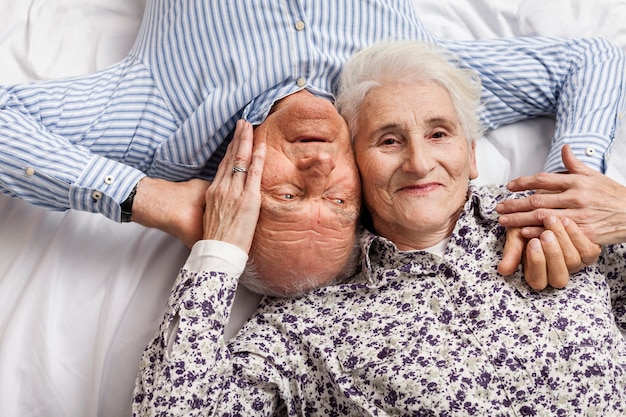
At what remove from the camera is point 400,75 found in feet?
5.91

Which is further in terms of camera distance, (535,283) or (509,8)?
(509,8)

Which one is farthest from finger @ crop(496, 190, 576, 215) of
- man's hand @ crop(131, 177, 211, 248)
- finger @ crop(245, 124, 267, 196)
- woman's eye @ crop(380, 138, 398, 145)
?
man's hand @ crop(131, 177, 211, 248)

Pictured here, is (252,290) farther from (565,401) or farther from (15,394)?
(565,401)

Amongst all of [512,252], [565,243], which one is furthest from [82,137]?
[565,243]

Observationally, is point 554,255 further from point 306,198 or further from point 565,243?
point 306,198

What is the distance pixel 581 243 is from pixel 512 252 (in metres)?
0.16

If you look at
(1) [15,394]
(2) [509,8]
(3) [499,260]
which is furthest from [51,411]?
(2) [509,8]

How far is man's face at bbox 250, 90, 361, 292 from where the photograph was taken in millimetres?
1712

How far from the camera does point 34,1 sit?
2.31 meters

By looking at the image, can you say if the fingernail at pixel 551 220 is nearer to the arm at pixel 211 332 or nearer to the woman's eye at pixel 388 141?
the woman's eye at pixel 388 141

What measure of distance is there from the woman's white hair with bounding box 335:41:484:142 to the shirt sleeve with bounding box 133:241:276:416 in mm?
508

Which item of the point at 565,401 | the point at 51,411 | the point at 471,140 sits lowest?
the point at 51,411

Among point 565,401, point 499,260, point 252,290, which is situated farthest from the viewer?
point 252,290

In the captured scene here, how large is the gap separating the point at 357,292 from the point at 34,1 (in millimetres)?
1437
